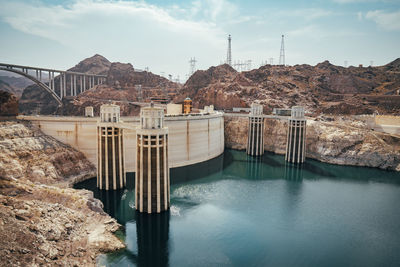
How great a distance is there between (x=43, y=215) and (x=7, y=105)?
98.2ft

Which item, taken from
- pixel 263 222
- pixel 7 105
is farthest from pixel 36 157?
pixel 263 222

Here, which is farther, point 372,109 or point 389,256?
point 372,109

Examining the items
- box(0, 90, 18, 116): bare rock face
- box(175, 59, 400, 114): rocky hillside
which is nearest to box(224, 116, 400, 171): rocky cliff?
box(175, 59, 400, 114): rocky hillside

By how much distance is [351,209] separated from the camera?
3553 centimetres

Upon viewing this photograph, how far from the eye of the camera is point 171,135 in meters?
50.4

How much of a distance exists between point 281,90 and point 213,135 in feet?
138

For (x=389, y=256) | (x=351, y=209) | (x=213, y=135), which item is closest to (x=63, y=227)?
(x=389, y=256)

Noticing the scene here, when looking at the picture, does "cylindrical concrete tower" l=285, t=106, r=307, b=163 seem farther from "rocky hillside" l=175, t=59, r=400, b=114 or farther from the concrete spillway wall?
"rocky hillside" l=175, t=59, r=400, b=114

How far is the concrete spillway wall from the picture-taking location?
4497 cm

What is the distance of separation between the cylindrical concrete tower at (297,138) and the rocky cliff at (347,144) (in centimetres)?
511

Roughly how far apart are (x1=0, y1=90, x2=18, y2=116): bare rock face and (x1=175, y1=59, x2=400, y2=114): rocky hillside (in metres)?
57.9

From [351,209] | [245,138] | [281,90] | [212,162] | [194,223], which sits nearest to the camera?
[194,223]

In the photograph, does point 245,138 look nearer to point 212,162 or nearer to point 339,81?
point 212,162

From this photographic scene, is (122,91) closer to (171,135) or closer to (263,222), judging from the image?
(171,135)
